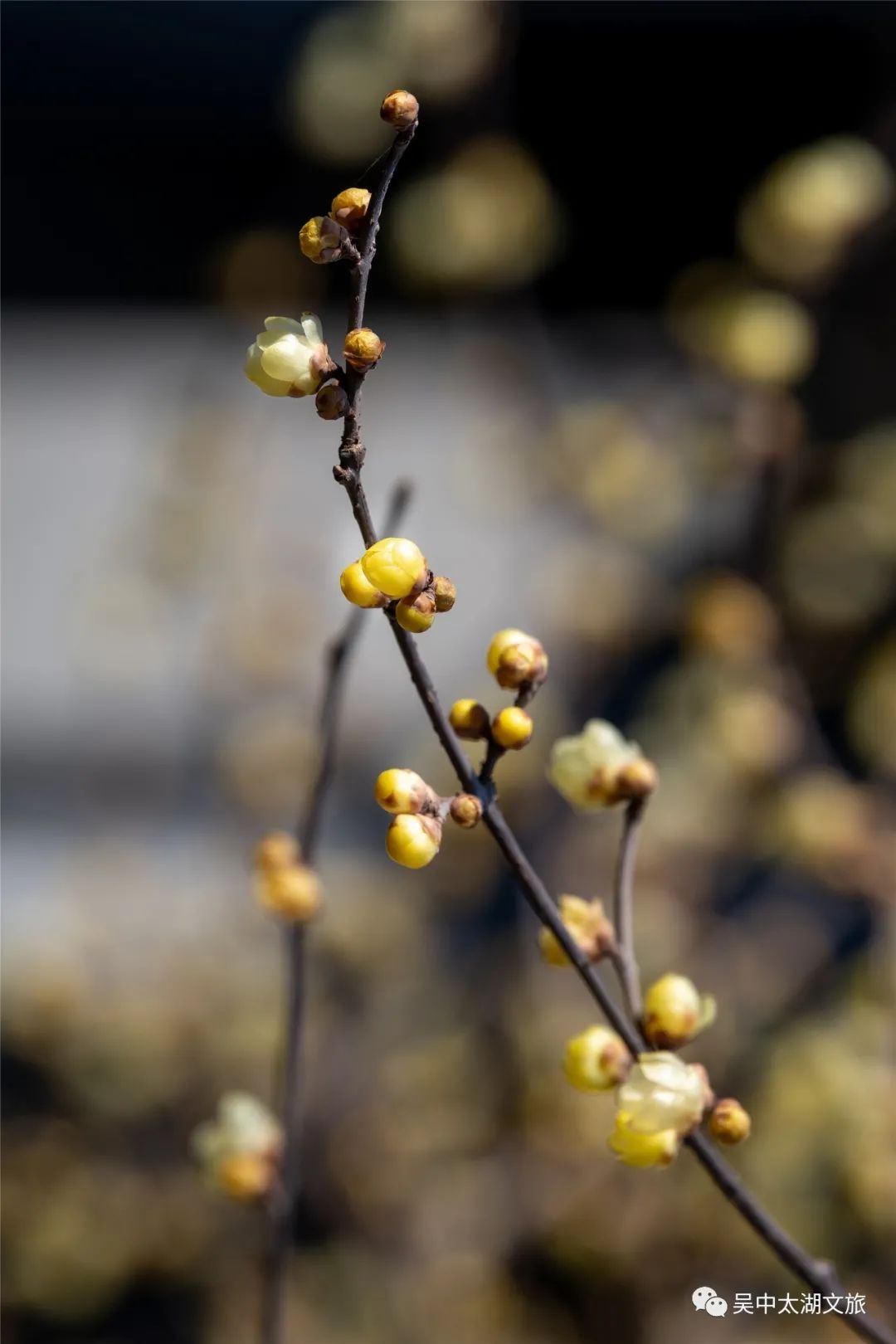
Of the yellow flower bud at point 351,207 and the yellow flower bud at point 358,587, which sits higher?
the yellow flower bud at point 351,207

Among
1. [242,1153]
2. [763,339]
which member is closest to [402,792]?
[242,1153]

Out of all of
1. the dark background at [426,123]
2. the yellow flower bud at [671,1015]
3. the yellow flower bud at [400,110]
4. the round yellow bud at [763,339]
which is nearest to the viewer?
the yellow flower bud at [400,110]

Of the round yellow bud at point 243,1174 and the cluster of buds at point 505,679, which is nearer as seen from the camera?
the cluster of buds at point 505,679

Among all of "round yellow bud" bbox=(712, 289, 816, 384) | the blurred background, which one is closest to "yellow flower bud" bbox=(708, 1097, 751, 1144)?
the blurred background

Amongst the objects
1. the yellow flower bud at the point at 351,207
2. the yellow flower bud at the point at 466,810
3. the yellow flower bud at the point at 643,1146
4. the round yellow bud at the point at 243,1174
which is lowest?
the yellow flower bud at the point at 643,1146

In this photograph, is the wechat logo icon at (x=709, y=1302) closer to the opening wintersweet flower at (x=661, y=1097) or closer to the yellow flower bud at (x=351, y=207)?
the opening wintersweet flower at (x=661, y=1097)

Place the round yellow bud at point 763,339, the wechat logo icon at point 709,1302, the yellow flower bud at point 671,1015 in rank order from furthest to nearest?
the round yellow bud at point 763,339, the wechat logo icon at point 709,1302, the yellow flower bud at point 671,1015

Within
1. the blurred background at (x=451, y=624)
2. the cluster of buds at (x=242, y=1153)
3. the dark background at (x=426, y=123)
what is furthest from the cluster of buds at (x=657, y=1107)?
the dark background at (x=426, y=123)

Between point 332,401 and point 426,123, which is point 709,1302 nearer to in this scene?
point 332,401
